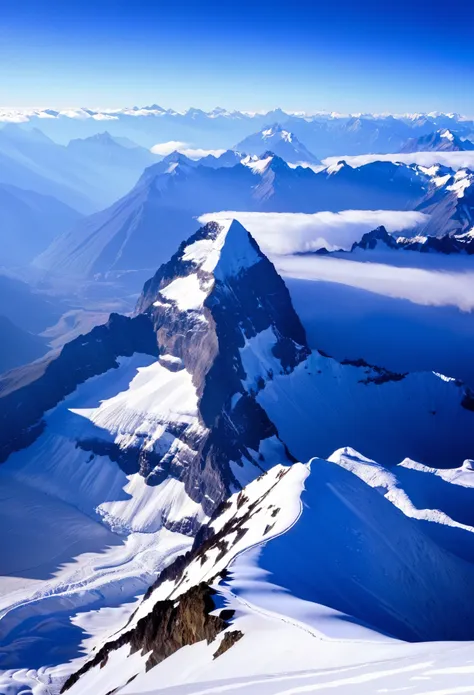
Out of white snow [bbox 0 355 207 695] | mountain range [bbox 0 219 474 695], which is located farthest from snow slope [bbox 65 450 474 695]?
white snow [bbox 0 355 207 695]

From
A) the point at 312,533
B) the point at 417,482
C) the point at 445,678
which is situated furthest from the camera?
the point at 417,482

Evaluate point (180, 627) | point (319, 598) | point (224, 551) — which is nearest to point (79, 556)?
point (224, 551)

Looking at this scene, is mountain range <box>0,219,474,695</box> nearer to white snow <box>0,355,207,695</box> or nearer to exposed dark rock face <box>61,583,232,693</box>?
exposed dark rock face <box>61,583,232,693</box>

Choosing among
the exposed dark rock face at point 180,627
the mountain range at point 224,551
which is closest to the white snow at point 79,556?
the mountain range at point 224,551

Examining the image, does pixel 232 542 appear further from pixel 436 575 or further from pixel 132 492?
pixel 132 492

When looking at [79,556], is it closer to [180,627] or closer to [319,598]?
[180,627]

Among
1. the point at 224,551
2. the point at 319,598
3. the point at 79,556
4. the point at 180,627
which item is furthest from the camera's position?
the point at 79,556

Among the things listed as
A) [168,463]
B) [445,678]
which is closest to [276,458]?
[168,463]

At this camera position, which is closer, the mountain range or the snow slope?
the snow slope

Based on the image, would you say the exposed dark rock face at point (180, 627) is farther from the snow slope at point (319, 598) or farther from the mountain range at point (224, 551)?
the snow slope at point (319, 598)
